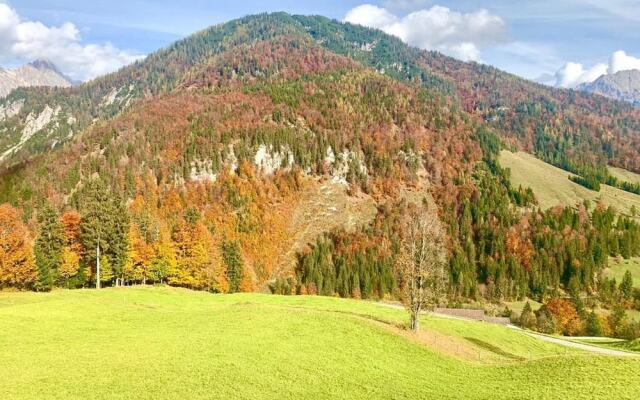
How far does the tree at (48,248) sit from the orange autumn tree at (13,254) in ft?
4.77

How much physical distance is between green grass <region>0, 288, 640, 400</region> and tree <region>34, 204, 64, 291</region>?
44.1 meters

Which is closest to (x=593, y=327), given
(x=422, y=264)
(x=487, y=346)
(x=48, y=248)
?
(x=487, y=346)

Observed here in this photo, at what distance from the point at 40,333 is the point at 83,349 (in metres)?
7.36

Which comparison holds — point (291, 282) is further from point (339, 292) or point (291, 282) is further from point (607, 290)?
point (607, 290)

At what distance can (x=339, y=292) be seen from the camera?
176250 millimetres

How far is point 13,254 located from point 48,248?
768 centimetres

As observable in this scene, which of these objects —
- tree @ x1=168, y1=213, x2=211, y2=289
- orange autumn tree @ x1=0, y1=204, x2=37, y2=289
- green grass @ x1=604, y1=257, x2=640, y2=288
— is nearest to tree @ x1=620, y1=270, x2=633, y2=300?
green grass @ x1=604, y1=257, x2=640, y2=288

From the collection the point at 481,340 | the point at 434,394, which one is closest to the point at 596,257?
the point at 481,340

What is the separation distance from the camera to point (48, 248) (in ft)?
299

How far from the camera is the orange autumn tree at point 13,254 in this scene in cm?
8244

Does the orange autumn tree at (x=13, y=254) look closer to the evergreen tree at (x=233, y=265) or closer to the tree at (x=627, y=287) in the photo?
the evergreen tree at (x=233, y=265)

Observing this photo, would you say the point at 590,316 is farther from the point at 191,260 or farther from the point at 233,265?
the point at 191,260

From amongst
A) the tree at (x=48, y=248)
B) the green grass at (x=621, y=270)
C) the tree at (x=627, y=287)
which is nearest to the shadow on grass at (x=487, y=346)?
the tree at (x=48, y=248)

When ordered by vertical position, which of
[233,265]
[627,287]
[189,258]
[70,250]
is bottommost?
[627,287]
